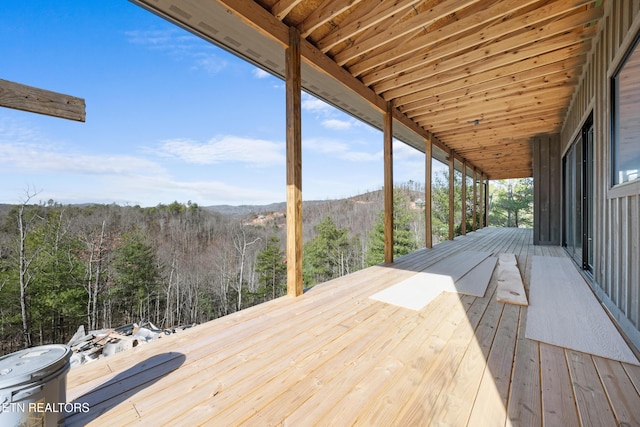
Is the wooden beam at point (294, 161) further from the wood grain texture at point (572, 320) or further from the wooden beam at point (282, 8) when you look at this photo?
the wood grain texture at point (572, 320)

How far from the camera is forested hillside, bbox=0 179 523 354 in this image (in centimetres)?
1116

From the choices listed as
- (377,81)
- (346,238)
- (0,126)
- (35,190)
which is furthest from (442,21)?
(346,238)

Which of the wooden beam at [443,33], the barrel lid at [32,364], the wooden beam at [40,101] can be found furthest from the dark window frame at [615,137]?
the wooden beam at [40,101]

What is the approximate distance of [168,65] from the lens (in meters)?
13.5

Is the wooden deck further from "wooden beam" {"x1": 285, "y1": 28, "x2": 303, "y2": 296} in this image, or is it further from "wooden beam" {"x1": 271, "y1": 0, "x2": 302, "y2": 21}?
"wooden beam" {"x1": 271, "y1": 0, "x2": 302, "y2": 21}

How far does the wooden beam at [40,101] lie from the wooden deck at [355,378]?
1.45m

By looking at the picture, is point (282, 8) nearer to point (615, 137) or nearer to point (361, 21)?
point (361, 21)

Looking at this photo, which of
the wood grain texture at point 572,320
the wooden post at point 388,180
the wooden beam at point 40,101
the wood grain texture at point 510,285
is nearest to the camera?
the wooden beam at point 40,101

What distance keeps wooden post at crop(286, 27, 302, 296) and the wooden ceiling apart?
183 mm

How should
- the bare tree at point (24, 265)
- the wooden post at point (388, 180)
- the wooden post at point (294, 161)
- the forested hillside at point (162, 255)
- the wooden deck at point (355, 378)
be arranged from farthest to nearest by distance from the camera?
the forested hillside at point (162, 255) → the bare tree at point (24, 265) → the wooden post at point (388, 180) → the wooden post at point (294, 161) → the wooden deck at point (355, 378)

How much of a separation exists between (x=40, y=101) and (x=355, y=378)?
2300mm

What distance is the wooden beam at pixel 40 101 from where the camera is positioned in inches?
52.2

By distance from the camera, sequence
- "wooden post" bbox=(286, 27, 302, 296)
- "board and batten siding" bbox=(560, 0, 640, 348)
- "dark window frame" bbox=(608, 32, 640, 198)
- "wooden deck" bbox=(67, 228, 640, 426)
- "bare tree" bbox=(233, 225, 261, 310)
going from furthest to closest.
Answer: "bare tree" bbox=(233, 225, 261, 310)
"wooden post" bbox=(286, 27, 302, 296)
"dark window frame" bbox=(608, 32, 640, 198)
"board and batten siding" bbox=(560, 0, 640, 348)
"wooden deck" bbox=(67, 228, 640, 426)

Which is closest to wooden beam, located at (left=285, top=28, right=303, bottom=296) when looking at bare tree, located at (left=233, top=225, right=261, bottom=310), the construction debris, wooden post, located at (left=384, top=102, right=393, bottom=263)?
wooden post, located at (left=384, top=102, right=393, bottom=263)
